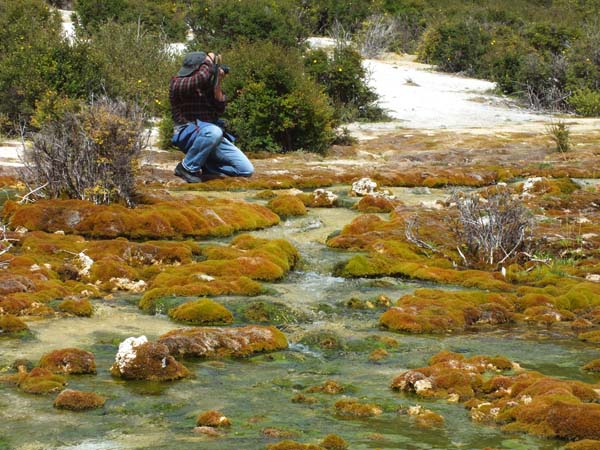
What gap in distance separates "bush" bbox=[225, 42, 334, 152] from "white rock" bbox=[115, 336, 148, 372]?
14.3 metres

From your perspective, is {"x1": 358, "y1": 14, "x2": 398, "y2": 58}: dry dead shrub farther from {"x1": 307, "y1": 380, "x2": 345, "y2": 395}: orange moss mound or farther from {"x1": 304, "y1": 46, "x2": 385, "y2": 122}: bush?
{"x1": 307, "y1": 380, "x2": 345, "y2": 395}: orange moss mound

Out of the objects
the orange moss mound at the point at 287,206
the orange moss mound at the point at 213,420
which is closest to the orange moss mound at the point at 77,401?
the orange moss mound at the point at 213,420

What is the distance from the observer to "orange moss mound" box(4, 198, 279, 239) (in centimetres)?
1320

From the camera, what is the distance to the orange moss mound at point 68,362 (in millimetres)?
7559

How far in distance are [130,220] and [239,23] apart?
63.8 feet

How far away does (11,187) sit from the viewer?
54.7ft

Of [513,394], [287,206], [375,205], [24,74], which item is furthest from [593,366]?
[24,74]

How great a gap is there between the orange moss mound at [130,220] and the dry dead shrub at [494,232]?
3149 millimetres

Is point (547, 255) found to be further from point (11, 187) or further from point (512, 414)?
point (11, 187)

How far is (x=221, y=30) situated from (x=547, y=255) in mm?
21778

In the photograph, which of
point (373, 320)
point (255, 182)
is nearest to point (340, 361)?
point (373, 320)

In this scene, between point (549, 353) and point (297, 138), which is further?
point (297, 138)

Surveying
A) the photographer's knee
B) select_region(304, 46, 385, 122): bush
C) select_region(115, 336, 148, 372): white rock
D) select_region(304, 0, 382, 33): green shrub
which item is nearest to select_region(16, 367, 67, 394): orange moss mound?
select_region(115, 336, 148, 372): white rock

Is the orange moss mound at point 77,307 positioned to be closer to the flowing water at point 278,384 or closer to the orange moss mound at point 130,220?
the flowing water at point 278,384
